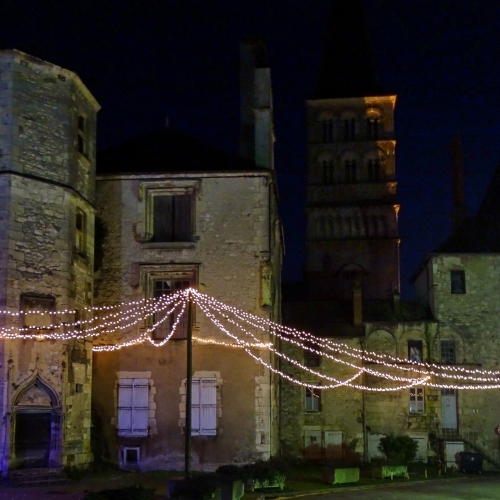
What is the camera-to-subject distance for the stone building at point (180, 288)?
75.4ft

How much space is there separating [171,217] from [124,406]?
592 centimetres

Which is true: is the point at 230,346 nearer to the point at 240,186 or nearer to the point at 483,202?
the point at 240,186

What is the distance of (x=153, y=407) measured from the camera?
2316 cm

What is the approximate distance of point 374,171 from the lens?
170 ft

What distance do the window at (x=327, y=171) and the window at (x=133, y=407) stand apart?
31288 mm

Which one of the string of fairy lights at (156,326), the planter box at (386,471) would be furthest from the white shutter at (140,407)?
the planter box at (386,471)

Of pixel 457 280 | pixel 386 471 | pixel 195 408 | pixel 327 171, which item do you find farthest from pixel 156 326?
pixel 327 171

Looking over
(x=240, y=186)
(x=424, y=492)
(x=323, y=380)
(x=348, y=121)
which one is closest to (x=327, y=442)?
(x=323, y=380)

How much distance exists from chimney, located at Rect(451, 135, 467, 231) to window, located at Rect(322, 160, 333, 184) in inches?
348

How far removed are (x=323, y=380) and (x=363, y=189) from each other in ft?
70.7

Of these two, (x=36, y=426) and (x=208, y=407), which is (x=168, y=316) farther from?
(x=36, y=426)

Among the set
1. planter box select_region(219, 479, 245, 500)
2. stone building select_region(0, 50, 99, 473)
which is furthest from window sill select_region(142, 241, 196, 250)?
planter box select_region(219, 479, 245, 500)

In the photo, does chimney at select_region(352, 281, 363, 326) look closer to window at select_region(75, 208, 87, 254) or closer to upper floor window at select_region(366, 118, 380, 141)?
window at select_region(75, 208, 87, 254)

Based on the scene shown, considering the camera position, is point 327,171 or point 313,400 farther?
point 327,171
